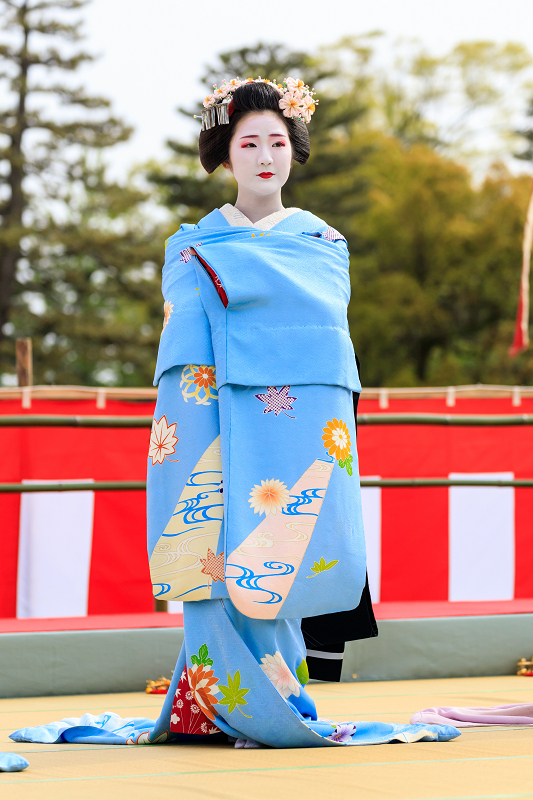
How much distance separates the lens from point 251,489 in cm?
220

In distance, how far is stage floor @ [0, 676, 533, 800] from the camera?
162cm

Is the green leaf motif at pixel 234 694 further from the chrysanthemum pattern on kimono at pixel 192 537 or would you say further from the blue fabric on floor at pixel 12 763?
the blue fabric on floor at pixel 12 763

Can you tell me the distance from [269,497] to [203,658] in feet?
1.24

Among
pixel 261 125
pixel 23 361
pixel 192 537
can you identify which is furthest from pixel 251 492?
pixel 23 361

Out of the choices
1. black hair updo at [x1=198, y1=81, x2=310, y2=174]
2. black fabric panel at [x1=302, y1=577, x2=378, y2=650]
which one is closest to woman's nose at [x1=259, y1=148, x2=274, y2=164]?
black hair updo at [x1=198, y1=81, x2=310, y2=174]

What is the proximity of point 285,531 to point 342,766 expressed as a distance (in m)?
0.52

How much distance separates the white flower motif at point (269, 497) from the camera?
2186 millimetres

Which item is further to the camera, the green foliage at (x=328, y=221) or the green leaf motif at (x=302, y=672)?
the green foliage at (x=328, y=221)

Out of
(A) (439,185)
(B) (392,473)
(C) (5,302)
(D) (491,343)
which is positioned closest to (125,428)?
(B) (392,473)

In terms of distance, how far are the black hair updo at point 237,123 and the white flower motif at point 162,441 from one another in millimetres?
745

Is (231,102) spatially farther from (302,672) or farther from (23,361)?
(23,361)

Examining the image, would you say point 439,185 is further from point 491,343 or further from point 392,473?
point 392,473

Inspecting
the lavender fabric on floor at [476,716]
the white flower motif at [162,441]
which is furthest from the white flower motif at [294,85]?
the lavender fabric on floor at [476,716]

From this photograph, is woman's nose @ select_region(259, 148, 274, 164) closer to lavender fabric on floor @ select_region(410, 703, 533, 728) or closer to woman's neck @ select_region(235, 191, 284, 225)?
woman's neck @ select_region(235, 191, 284, 225)
